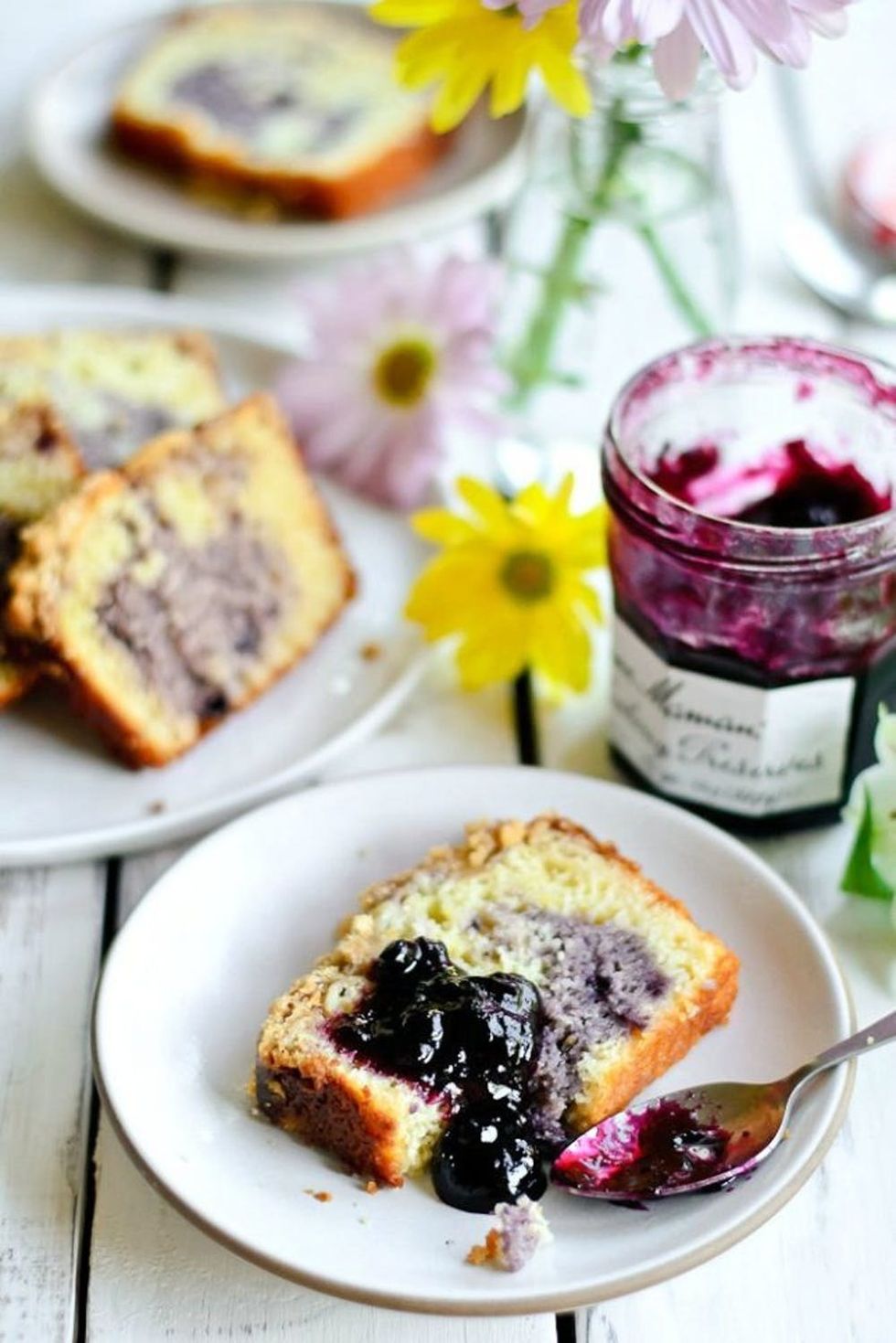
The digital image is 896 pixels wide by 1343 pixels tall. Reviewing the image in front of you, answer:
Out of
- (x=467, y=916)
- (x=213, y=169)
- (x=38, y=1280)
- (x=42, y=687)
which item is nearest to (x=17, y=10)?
(x=213, y=169)

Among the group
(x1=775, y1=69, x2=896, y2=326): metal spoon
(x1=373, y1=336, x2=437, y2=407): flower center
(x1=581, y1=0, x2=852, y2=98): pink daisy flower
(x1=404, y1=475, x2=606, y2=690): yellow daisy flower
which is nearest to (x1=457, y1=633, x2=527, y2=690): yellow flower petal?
(x1=404, y1=475, x2=606, y2=690): yellow daisy flower

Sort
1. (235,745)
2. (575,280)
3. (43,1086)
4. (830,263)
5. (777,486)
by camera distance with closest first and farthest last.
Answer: (43,1086), (777,486), (235,745), (575,280), (830,263)

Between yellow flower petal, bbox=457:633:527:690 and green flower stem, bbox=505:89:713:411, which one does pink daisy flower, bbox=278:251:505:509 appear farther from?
yellow flower petal, bbox=457:633:527:690

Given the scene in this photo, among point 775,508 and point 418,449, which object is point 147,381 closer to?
point 418,449

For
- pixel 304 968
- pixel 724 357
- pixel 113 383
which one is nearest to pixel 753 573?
pixel 724 357

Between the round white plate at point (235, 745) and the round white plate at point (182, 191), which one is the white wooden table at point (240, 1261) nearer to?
the round white plate at point (235, 745)

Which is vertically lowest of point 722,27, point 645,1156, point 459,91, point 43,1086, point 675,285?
point 43,1086

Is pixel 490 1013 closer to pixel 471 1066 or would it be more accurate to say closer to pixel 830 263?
pixel 471 1066
